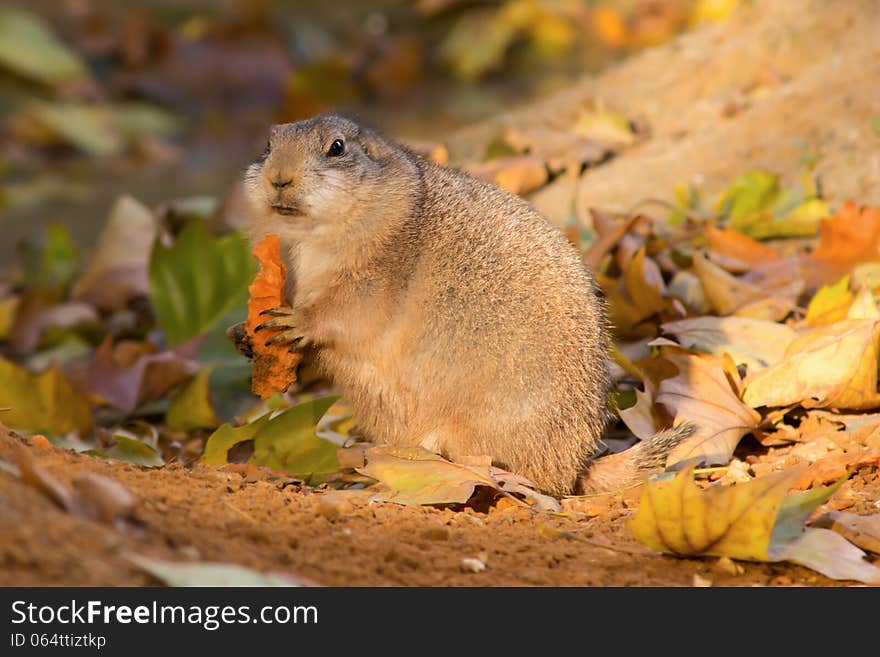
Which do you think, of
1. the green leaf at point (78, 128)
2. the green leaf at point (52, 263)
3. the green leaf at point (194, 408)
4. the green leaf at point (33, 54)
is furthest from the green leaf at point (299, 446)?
the green leaf at point (33, 54)

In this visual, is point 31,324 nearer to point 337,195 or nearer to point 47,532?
point 337,195

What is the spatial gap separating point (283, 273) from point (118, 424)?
1.30 m

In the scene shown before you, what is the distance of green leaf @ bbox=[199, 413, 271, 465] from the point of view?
3.82m

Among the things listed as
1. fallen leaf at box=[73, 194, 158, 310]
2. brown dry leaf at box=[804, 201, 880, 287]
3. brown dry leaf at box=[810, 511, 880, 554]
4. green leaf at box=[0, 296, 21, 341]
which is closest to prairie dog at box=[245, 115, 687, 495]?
brown dry leaf at box=[810, 511, 880, 554]

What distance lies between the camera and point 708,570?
3.03 m

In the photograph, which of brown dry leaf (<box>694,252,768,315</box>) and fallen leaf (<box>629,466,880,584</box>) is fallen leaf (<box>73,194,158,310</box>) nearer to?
brown dry leaf (<box>694,252,768,315</box>)

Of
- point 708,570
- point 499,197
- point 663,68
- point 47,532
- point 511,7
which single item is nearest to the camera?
point 47,532

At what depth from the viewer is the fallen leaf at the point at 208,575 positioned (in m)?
2.44

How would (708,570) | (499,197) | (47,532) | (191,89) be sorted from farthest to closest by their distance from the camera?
(191,89) → (499,197) → (708,570) → (47,532)

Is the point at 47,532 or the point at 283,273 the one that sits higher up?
the point at 283,273

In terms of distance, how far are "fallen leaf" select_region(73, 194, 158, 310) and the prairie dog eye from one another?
7.32ft

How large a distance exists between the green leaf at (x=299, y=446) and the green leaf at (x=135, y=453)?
35 cm
